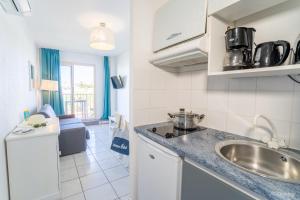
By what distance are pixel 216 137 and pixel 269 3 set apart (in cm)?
96

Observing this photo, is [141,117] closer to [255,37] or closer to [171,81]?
[171,81]

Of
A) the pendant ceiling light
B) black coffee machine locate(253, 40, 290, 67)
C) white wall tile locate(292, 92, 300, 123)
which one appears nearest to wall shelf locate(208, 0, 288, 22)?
black coffee machine locate(253, 40, 290, 67)

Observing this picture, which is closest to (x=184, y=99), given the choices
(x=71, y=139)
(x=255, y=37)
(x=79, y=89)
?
(x=255, y=37)

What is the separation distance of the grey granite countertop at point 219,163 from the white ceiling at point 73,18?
2.02 meters

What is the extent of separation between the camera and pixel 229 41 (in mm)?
966

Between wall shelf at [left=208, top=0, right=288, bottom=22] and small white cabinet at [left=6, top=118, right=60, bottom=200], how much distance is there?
1922 mm

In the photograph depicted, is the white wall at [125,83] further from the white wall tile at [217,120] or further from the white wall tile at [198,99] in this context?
the white wall tile at [217,120]

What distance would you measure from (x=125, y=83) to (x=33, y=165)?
3.65 m

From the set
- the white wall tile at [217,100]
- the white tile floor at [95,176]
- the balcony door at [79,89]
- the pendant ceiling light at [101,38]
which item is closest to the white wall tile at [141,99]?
the white wall tile at [217,100]

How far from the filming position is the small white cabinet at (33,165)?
1.43m

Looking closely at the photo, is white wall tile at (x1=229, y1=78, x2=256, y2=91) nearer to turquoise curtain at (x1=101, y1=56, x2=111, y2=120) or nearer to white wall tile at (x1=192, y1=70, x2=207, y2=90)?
white wall tile at (x1=192, y1=70, x2=207, y2=90)

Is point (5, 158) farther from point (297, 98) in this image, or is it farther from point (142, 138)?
point (297, 98)

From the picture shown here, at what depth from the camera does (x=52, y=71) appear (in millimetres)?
4316

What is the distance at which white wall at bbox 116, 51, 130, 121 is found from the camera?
4.77m
